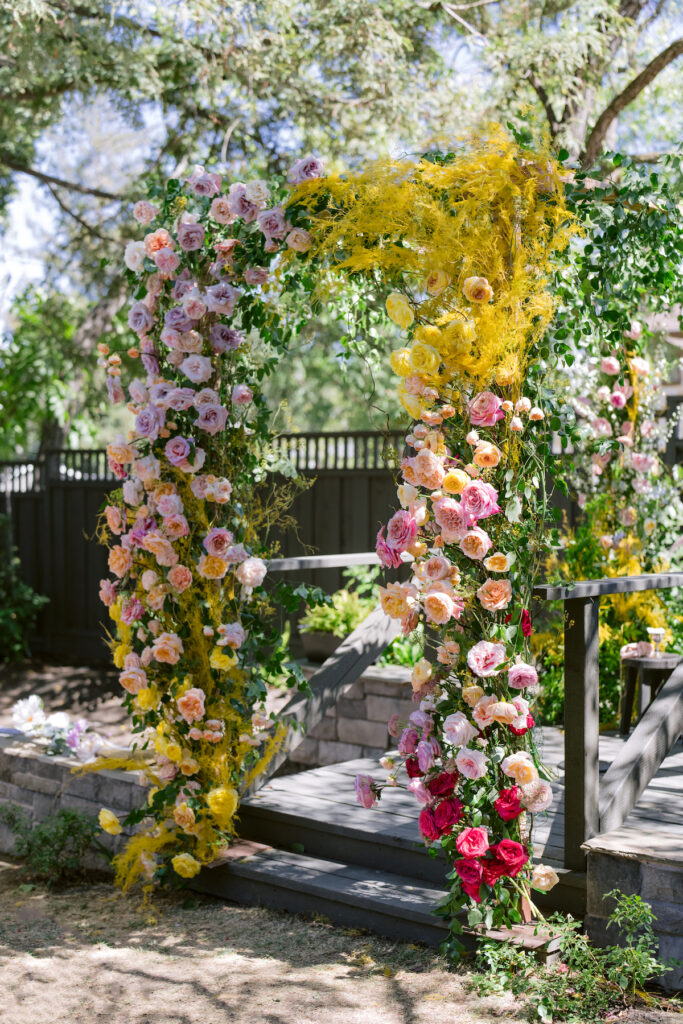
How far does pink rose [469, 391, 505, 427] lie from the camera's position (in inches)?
126

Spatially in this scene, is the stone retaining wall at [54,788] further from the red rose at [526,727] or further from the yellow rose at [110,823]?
the red rose at [526,727]

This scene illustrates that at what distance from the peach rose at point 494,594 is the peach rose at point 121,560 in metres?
1.50

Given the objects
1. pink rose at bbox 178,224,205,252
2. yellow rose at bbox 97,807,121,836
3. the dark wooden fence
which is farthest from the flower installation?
the dark wooden fence

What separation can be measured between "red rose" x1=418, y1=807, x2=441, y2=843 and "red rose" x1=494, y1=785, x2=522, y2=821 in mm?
198

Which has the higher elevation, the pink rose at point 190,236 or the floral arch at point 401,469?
the pink rose at point 190,236

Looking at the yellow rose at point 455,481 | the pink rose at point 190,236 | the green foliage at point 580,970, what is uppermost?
the pink rose at point 190,236

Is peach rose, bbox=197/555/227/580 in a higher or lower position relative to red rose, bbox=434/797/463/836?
higher

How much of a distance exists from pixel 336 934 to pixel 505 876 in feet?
2.52

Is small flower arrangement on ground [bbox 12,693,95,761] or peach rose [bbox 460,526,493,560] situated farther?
small flower arrangement on ground [bbox 12,693,95,761]

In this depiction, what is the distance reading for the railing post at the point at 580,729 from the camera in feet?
11.1

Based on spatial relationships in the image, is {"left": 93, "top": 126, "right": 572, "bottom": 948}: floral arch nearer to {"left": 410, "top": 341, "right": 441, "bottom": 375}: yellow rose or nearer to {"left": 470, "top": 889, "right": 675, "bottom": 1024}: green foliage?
{"left": 410, "top": 341, "right": 441, "bottom": 375}: yellow rose

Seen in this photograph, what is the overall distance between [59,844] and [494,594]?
7.91 feet

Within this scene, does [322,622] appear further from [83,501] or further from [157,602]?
[83,501]

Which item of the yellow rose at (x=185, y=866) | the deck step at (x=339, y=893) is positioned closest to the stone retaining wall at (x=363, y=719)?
the deck step at (x=339, y=893)
